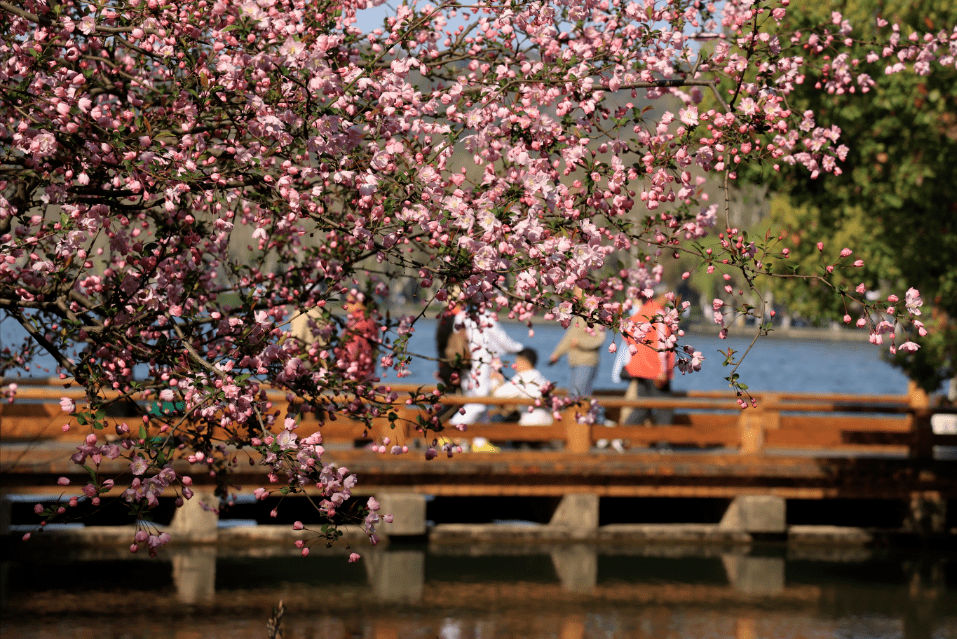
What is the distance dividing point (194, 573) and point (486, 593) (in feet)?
9.18

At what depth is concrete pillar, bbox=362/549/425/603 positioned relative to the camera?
1178 cm

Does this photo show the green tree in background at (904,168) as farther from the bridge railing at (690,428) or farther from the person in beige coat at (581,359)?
the person in beige coat at (581,359)

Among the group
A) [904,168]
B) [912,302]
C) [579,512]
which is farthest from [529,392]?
[912,302]

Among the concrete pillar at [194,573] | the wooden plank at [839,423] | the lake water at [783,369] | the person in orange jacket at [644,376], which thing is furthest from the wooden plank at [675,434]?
the lake water at [783,369]

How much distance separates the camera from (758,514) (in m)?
14.8

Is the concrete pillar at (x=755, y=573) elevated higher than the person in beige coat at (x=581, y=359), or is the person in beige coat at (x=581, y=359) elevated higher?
the person in beige coat at (x=581, y=359)

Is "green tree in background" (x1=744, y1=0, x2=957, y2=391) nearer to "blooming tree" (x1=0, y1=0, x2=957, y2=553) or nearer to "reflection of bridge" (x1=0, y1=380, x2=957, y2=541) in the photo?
"reflection of bridge" (x1=0, y1=380, x2=957, y2=541)

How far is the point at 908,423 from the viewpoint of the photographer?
17047mm

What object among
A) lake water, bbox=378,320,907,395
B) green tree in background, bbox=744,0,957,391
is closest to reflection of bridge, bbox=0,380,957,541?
green tree in background, bbox=744,0,957,391

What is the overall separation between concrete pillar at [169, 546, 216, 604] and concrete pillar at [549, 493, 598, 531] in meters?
3.81

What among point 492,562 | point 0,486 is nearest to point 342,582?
point 492,562

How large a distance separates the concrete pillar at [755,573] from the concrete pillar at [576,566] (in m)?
1.36

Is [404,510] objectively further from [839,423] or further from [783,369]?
[783,369]

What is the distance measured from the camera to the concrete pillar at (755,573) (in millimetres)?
12562
